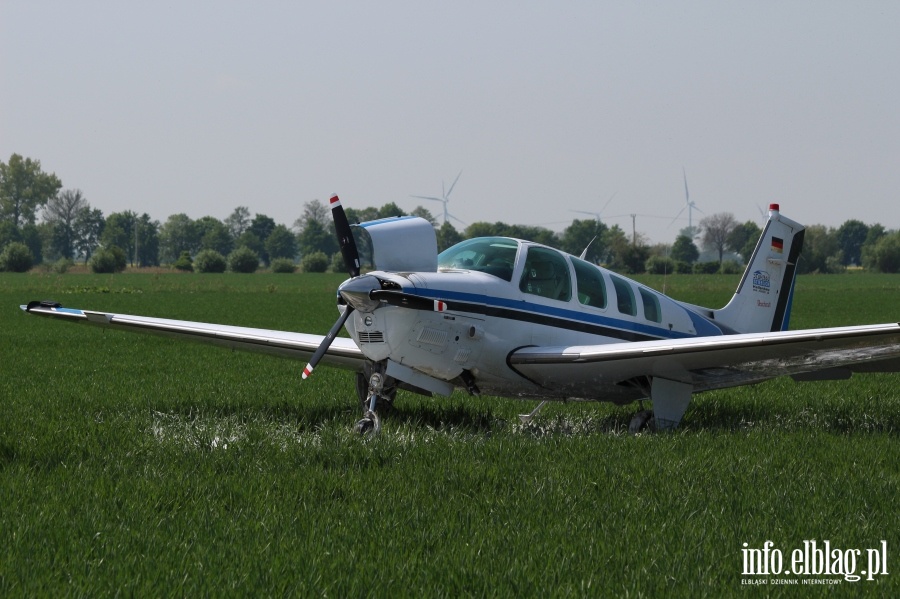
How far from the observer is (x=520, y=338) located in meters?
11.2

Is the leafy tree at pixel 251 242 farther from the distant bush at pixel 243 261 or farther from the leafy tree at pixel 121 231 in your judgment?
the distant bush at pixel 243 261

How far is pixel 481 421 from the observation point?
40.1 ft

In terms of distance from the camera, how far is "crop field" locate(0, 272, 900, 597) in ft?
17.9

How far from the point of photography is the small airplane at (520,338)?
10.3m

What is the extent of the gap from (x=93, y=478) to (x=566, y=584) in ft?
13.3

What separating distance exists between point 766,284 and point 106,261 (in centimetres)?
10737

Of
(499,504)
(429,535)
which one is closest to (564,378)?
(499,504)

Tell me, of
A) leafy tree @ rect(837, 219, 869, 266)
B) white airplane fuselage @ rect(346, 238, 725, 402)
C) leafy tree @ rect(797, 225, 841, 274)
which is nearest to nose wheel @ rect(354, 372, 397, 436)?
white airplane fuselage @ rect(346, 238, 725, 402)

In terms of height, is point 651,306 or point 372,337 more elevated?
point 651,306

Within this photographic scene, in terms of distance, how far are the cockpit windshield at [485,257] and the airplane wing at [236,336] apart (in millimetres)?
1679

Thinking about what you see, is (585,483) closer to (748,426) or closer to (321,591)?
(321,591)

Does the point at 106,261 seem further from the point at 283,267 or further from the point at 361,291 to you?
the point at 361,291

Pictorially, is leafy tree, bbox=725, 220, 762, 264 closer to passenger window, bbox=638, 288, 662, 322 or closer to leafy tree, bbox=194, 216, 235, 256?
leafy tree, bbox=194, 216, 235, 256

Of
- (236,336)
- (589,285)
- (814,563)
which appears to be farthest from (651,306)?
(814,563)
